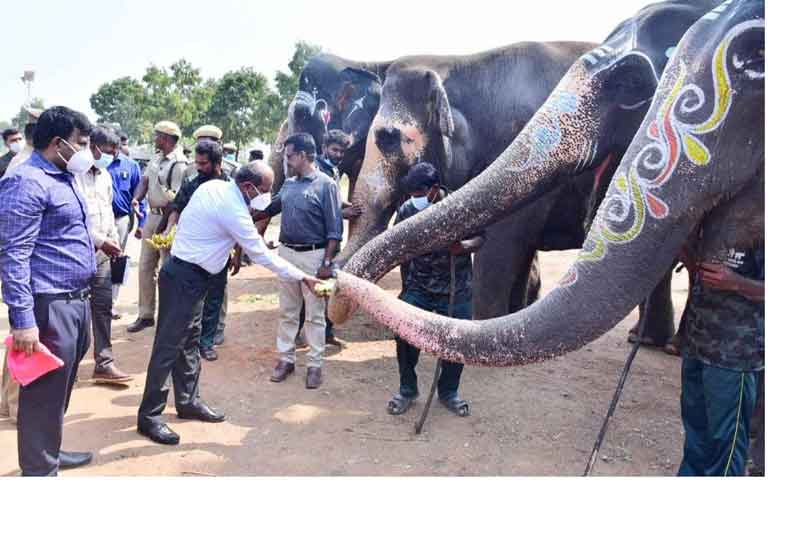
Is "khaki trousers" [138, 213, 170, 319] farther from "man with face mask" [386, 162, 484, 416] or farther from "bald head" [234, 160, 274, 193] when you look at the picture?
"man with face mask" [386, 162, 484, 416]

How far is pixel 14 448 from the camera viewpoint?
11.1 ft

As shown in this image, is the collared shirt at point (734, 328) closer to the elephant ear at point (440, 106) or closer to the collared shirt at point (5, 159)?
the elephant ear at point (440, 106)

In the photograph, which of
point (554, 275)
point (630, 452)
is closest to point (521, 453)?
point (630, 452)

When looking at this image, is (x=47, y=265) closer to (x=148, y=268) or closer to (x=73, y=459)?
(x=73, y=459)

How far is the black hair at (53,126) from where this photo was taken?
8.76ft

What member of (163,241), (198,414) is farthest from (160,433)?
(163,241)

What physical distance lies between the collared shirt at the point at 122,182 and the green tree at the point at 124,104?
18.0ft

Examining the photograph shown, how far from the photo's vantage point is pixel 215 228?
349 cm

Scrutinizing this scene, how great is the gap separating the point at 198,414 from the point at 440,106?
2.43m

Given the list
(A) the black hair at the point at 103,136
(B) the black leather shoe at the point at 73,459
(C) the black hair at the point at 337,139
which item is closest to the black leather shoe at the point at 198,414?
(B) the black leather shoe at the point at 73,459

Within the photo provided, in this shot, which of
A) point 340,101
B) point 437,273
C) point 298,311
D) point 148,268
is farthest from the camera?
point 340,101

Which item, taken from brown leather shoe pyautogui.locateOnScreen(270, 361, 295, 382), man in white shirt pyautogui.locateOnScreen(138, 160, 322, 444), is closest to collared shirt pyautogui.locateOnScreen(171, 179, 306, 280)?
man in white shirt pyautogui.locateOnScreen(138, 160, 322, 444)

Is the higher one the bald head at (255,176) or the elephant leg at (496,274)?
the bald head at (255,176)

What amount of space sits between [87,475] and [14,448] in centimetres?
46
